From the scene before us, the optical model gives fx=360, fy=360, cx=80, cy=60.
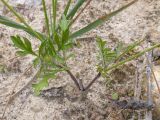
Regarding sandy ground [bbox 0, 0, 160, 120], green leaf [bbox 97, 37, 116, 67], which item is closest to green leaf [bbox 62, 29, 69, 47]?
green leaf [bbox 97, 37, 116, 67]

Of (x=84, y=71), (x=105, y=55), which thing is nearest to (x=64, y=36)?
(x=105, y=55)

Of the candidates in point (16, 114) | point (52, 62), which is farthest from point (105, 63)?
point (16, 114)

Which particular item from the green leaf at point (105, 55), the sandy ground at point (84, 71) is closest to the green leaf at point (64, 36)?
the green leaf at point (105, 55)

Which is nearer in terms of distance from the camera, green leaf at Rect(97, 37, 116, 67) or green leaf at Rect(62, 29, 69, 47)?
green leaf at Rect(62, 29, 69, 47)

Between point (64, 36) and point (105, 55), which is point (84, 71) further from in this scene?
point (64, 36)

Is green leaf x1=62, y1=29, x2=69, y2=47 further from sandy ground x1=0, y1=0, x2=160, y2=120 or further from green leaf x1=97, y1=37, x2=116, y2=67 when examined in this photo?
sandy ground x1=0, y1=0, x2=160, y2=120

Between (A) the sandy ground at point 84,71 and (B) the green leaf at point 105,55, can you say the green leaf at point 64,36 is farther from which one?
(A) the sandy ground at point 84,71

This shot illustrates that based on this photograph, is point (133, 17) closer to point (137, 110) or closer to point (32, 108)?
point (137, 110)

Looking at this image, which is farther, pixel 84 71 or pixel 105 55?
pixel 84 71

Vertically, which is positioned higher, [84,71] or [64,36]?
[64,36]

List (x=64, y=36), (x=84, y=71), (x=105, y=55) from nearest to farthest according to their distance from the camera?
1. (x=64, y=36)
2. (x=105, y=55)
3. (x=84, y=71)
